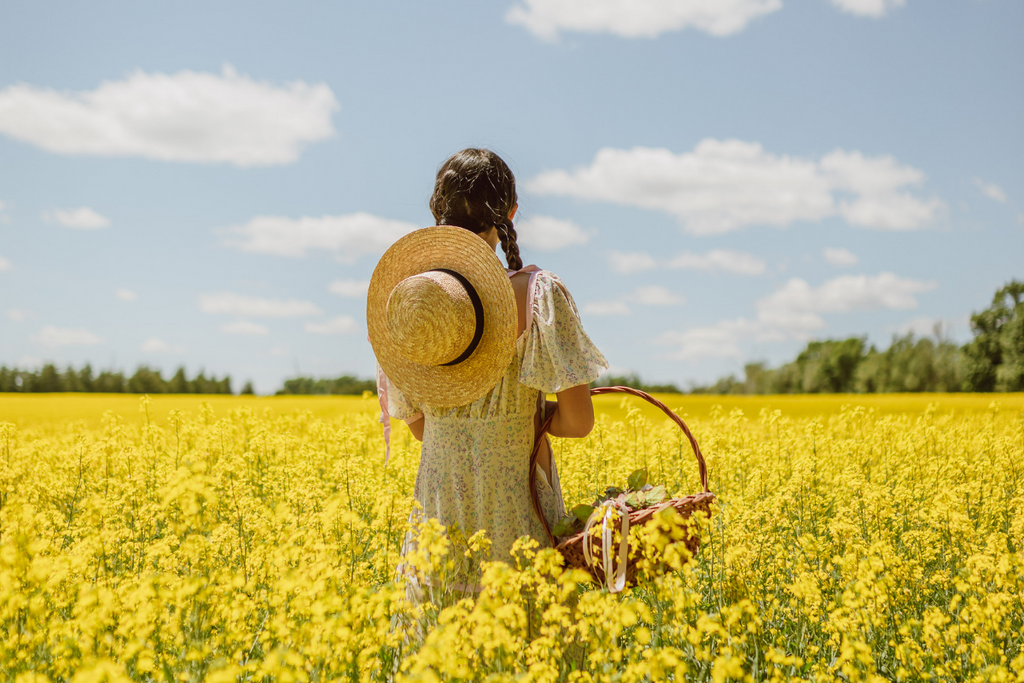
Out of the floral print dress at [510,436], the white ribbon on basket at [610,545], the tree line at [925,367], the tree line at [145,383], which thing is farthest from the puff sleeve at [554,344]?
the tree line at [925,367]

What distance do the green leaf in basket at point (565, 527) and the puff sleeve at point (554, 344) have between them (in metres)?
0.47

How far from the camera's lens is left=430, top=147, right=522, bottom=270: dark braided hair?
230 centimetres

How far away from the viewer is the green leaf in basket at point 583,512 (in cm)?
235

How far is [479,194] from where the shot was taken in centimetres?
232

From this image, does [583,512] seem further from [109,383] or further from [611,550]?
[109,383]

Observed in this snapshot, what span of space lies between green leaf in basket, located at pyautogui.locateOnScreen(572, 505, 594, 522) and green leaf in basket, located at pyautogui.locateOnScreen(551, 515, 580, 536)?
0.02m

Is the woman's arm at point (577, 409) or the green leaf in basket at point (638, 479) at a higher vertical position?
the woman's arm at point (577, 409)

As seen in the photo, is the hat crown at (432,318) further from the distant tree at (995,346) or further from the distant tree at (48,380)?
the distant tree at (995,346)

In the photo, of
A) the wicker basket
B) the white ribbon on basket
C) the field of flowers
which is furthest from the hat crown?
the white ribbon on basket

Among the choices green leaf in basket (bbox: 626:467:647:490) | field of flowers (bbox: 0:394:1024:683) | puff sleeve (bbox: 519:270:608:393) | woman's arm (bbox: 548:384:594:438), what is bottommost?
field of flowers (bbox: 0:394:1024:683)

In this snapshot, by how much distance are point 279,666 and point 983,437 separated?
23.1 ft

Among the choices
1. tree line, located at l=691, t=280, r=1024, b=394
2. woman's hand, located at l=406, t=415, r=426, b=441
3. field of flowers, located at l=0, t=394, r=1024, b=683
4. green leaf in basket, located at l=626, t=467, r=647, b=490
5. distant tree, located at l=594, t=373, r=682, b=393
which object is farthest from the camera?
tree line, located at l=691, t=280, r=1024, b=394

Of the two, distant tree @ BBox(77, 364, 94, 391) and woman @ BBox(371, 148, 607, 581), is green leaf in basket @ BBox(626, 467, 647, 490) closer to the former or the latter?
woman @ BBox(371, 148, 607, 581)

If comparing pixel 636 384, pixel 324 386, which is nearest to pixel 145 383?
pixel 324 386
